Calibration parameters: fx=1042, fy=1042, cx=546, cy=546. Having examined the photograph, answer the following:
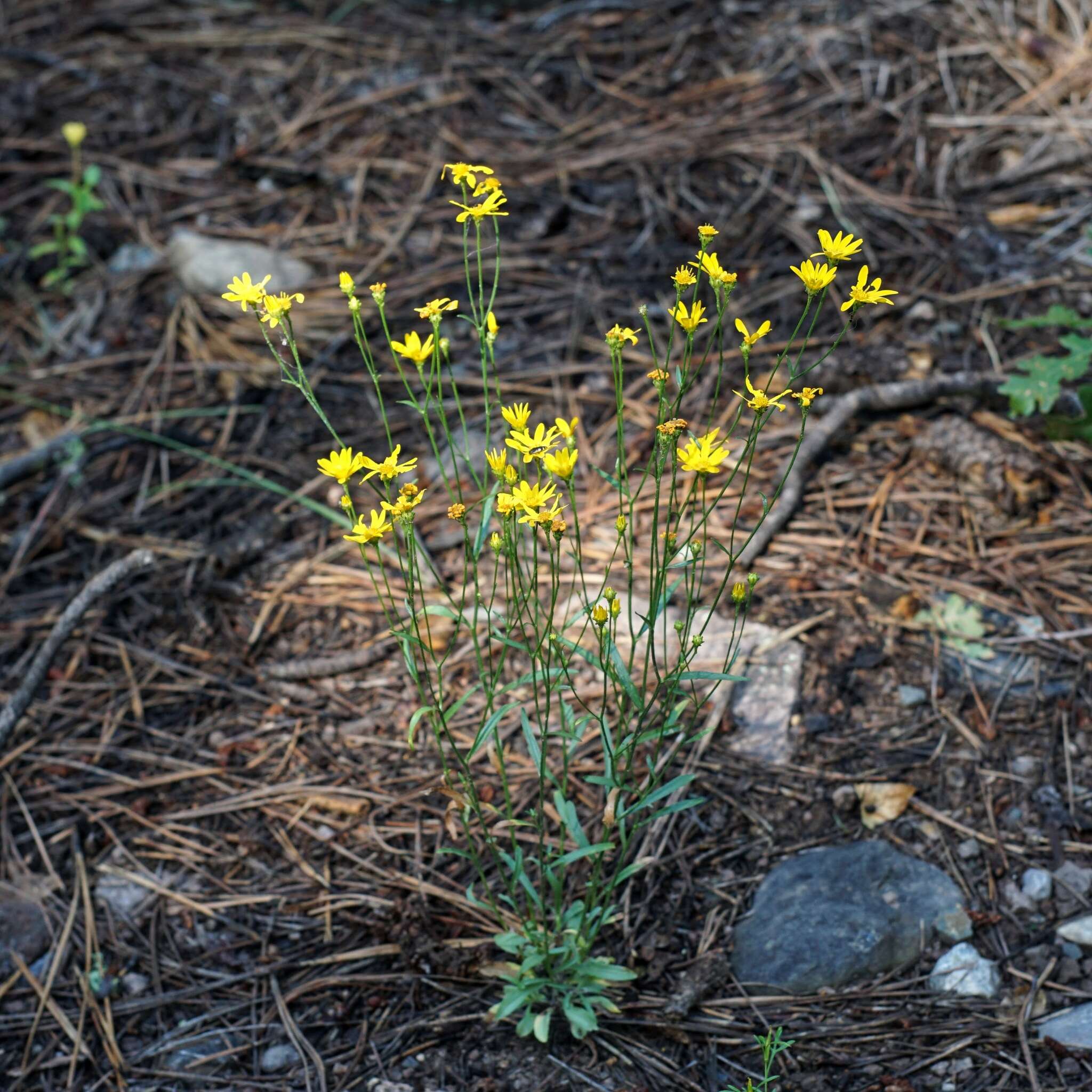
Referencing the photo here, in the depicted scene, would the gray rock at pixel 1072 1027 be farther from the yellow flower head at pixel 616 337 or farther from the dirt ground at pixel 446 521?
the yellow flower head at pixel 616 337

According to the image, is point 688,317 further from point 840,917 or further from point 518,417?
point 840,917

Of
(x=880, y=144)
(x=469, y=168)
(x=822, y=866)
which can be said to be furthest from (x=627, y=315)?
(x=822, y=866)

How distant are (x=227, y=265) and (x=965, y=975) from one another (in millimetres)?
3066

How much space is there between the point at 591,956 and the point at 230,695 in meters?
1.14

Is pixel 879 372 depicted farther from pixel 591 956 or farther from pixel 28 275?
pixel 28 275

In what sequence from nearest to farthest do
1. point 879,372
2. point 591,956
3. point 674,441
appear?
point 674,441
point 591,956
point 879,372

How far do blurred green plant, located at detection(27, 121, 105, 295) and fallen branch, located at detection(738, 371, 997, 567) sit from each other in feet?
8.87

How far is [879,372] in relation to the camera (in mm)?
2979

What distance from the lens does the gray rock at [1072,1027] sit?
1.77 m

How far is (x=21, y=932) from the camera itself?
86.2 inches

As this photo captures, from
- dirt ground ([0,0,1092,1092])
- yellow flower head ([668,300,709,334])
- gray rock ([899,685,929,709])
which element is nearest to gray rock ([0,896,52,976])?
dirt ground ([0,0,1092,1092])

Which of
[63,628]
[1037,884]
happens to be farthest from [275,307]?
[1037,884]

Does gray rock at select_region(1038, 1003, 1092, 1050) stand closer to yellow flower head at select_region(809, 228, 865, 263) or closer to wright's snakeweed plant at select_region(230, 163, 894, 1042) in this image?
wright's snakeweed plant at select_region(230, 163, 894, 1042)

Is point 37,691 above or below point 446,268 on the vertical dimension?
below
